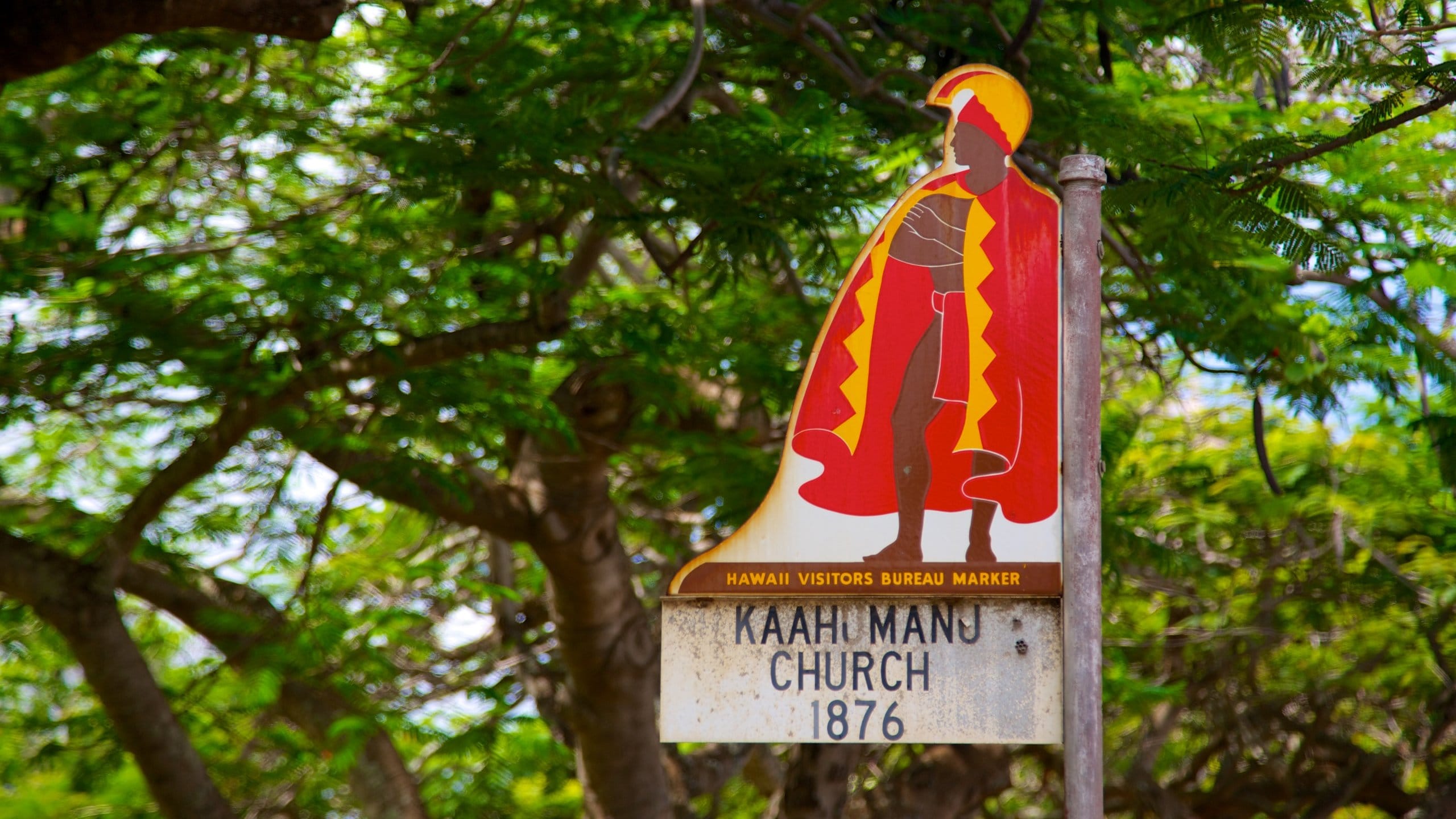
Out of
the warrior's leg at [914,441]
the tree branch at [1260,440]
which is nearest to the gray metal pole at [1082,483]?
the warrior's leg at [914,441]

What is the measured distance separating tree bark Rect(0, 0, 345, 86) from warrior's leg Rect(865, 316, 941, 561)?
192 cm

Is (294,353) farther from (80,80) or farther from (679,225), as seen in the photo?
(679,225)

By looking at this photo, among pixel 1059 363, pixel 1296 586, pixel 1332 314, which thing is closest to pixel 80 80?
pixel 1059 363

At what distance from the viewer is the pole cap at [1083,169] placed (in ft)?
8.29

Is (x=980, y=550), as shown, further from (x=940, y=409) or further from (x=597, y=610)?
(x=597, y=610)

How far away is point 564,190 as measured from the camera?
5.19 meters

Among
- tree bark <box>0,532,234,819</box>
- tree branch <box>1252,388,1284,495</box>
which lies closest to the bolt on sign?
tree branch <box>1252,388,1284,495</box>

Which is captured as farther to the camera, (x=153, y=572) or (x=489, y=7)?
(x=153, y=572)

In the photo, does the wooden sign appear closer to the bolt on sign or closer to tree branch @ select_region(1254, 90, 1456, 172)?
the bolt on sign

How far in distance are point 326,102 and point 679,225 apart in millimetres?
1710

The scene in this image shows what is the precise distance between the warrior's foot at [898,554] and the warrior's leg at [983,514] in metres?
0.10

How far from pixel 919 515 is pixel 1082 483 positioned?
0.32 metres

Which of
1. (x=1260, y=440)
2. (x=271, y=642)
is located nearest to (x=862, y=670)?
(x=1260, y=440)

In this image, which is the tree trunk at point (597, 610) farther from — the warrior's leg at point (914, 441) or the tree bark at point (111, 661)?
the warrior's leg at point (914, 441)
